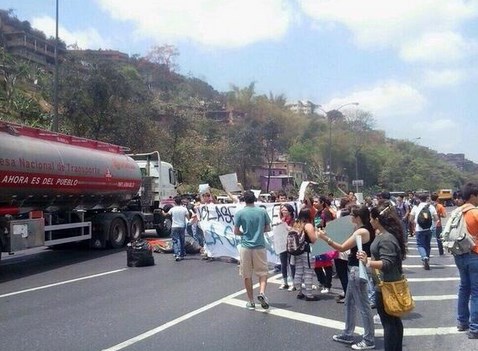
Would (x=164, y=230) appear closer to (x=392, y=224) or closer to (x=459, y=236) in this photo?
(x=459, y=236)

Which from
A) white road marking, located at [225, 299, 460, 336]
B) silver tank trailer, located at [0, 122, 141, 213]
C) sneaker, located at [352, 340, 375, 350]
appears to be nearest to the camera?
sneaker, located at [352, 340, 375, 350]

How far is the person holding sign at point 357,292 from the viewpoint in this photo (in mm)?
6172

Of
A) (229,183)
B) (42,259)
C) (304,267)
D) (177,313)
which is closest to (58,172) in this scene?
(42,259)

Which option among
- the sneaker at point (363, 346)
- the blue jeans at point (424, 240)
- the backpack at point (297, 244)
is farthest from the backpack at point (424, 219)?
the sneaker at point (363, 346)

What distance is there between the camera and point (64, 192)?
→ 14.5 meters

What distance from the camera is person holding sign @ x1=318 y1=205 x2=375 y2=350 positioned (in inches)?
243

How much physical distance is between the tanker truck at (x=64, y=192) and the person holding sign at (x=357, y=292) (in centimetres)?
846

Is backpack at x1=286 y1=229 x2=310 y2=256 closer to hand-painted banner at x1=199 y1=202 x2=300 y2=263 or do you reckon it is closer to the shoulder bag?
the shoulder bag

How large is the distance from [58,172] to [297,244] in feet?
24.7

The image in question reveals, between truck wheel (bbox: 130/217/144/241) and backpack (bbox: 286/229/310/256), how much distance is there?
33.8 ft

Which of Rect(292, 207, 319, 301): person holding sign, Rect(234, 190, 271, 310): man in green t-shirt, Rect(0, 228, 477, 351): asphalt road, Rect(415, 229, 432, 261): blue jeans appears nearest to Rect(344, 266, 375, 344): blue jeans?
Rect(0, 228, 477, 351): asphalt road

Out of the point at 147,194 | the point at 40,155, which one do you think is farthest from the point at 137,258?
the point at 147,194

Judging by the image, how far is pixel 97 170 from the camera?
1600 cm

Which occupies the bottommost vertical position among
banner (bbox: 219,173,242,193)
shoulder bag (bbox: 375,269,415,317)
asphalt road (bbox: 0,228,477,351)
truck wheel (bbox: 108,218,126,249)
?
asphalt road (bbox: 0,228,477,351)
